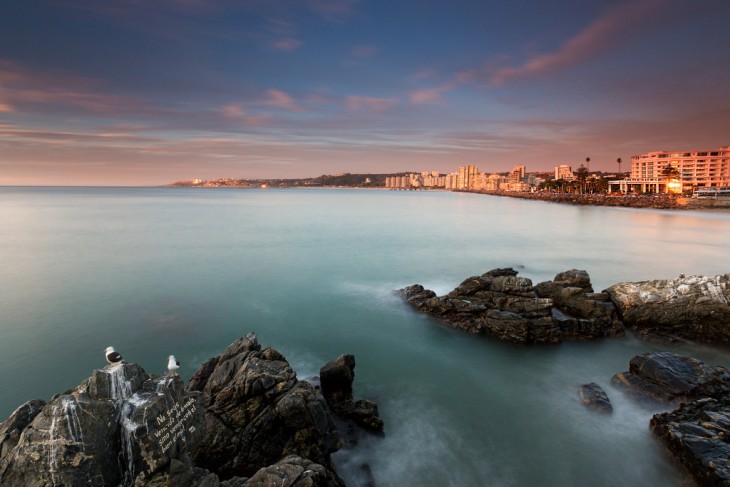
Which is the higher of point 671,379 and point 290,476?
point 290,476

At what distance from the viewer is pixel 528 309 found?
14617 millimetres

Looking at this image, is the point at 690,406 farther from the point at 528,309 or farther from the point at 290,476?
the point at 290,476

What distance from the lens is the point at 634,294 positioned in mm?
15234

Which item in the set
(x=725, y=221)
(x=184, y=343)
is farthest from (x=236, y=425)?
(x=725, y=221)

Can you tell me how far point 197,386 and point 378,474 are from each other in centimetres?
522

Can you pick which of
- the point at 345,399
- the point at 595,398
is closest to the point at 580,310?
the point at 595,398

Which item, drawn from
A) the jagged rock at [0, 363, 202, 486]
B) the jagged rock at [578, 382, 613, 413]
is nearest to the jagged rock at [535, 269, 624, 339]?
the jagged rock at [578, 382, 613, 413]

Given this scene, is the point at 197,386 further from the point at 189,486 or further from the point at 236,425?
the point at 189,486

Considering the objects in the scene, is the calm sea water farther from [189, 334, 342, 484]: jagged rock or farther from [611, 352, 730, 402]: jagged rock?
[189, 334, 342, 484]: jagged rock

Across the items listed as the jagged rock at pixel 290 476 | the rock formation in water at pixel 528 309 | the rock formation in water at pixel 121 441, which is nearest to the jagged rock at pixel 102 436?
the rock formation in water at pixel 121 441

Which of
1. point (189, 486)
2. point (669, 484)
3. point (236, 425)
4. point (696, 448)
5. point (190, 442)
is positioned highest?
point (190, 442)

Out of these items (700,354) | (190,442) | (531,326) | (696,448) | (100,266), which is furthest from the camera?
(100,266)

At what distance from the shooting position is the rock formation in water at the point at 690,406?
7.32m

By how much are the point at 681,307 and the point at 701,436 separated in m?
8.31
